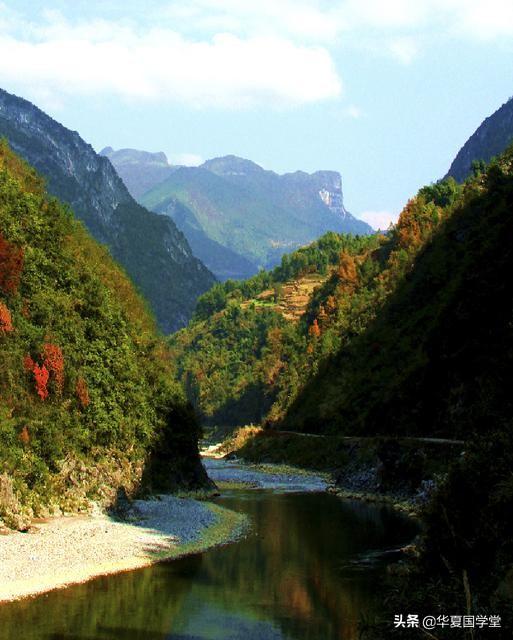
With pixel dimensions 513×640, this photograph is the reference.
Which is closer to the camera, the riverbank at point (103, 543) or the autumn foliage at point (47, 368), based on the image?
the riverbank at point (103, 543)

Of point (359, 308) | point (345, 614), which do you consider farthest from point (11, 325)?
point (359, 308)

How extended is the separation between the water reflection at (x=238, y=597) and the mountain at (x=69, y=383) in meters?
12.2

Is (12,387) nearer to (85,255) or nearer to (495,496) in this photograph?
(85,255)

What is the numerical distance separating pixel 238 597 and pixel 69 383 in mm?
27351

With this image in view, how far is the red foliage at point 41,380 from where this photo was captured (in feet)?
174

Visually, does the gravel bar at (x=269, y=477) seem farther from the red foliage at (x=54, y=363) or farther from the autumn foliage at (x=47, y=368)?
the autumn foliage at (x=47, y=368)

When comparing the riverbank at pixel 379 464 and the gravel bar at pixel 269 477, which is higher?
the riverbank at pixel 379 464

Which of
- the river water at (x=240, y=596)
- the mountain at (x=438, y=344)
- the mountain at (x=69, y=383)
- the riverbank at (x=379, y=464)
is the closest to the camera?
the river water at (x=240, y=596)

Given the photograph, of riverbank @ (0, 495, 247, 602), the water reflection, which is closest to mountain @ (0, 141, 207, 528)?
riverbank @ (0, 495, 247, 602)

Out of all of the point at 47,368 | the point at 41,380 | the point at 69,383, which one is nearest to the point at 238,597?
the point at 41,380

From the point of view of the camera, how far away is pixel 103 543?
41.8m

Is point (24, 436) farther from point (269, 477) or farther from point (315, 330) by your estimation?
point (315, 330)

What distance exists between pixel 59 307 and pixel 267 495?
85.4 feet

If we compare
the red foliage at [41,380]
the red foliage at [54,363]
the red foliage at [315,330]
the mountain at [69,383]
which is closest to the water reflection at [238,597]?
the mountain at [69,383]
